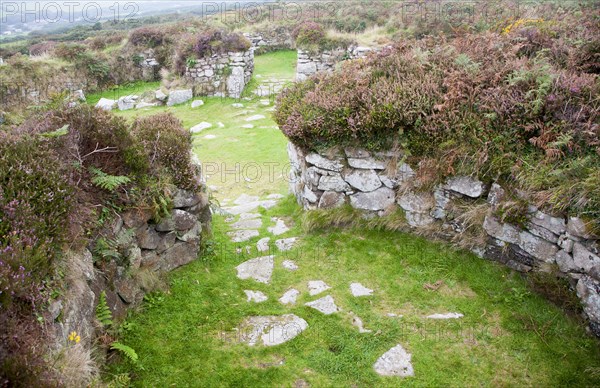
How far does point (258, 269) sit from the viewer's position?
7027 millimetres

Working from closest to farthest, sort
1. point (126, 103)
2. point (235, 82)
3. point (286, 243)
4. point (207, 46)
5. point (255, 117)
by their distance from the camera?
1. point (286, 243)
2. point (255, 117)
3. point (126, 103)
4. point (235, 82)
5. point (207, 46)

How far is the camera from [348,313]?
19.0 ft

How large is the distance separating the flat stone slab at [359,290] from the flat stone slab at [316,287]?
15.3 inches

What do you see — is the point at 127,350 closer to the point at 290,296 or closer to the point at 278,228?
the point at 290,296

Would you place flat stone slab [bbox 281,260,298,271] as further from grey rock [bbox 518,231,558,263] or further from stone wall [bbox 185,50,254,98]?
stone wall [bbox 185,50,254,98]

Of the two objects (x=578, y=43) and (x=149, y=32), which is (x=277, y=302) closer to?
(x=578, y=43)

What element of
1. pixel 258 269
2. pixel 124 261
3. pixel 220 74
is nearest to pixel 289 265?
pixel 258 269

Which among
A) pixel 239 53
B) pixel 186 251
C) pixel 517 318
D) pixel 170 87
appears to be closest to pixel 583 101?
pixel 517 318

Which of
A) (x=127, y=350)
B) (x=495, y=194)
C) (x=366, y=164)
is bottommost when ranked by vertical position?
(x=127, y=350)

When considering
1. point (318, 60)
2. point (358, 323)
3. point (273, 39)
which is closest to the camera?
point (358, 323)

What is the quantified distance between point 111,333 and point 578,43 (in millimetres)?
8835

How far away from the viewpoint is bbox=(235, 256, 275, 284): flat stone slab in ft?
22.3

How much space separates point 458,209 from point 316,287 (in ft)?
8.75

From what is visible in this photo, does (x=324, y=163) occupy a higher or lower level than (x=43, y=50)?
lower
